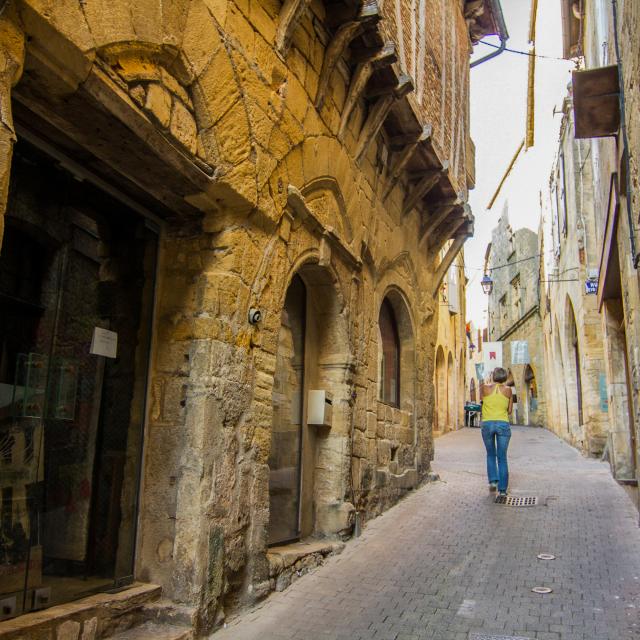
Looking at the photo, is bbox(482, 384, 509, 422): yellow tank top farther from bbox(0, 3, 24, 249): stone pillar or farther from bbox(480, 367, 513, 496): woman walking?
bbox(0, 3, 24, 249): stone pillar

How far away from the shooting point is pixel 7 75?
224 cm

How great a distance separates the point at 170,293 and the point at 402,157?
12.2 feet

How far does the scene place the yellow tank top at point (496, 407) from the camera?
7127mm

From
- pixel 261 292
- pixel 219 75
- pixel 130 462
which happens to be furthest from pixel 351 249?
pixel 130 462

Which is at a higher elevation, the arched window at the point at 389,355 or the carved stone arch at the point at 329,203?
the carved stone arch at the point at 329,203

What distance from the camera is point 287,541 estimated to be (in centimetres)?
488

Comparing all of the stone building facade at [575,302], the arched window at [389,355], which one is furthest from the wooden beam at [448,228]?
the stone building facade at [575,302]

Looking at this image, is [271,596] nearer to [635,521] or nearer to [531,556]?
[531,556]

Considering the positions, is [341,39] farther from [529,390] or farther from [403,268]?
[529,390]

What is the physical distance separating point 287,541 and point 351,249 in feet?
8.17

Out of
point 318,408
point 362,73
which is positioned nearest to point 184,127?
point 362,73

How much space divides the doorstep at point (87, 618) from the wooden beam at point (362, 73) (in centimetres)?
377

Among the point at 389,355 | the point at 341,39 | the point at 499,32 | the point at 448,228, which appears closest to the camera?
the point at 341,39

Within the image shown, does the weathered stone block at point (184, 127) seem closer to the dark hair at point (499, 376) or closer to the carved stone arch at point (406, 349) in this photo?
the carved stone arch at point (406, 349)
